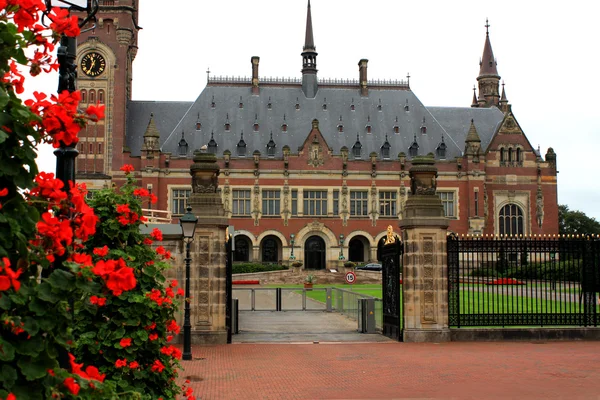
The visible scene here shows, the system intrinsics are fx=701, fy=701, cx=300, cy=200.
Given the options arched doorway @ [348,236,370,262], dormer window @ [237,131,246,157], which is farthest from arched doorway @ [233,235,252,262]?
arched doorway @ [348,236,370,262]

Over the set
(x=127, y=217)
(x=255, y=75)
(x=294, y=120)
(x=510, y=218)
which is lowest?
(x=127, y=217)

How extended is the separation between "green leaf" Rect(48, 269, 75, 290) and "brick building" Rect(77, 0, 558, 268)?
53.5 metres

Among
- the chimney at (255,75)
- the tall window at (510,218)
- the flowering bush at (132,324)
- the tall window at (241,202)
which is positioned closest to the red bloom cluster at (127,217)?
the flowering bush at (132,324)

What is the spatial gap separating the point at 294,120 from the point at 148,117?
41.8 ft

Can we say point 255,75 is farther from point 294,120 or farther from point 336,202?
point 336,202

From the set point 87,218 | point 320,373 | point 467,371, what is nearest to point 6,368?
point 87,218

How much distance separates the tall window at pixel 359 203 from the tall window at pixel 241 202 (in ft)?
28.5

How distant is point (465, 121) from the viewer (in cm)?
6581

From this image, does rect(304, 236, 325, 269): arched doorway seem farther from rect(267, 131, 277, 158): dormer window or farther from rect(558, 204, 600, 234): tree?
rect(558, 204, 600, 234): tree

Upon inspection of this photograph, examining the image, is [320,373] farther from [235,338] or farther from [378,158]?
[378,158]

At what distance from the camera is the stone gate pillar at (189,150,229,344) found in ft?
53.5

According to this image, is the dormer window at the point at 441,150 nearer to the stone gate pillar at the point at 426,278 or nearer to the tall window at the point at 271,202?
the tall window at the point at 271,202

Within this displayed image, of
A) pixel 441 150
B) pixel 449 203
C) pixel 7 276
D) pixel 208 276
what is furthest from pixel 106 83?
pixel 7 276

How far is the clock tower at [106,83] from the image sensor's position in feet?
184
